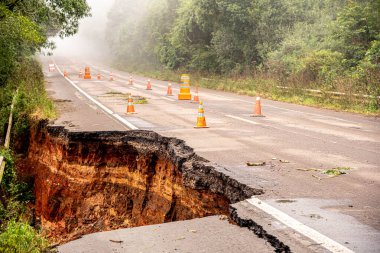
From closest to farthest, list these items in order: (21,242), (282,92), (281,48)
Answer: (21,242)
(282,92)
(281,48)

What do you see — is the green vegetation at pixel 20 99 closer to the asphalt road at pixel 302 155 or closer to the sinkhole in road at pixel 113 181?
the sinkhole in road at pixel 113 181

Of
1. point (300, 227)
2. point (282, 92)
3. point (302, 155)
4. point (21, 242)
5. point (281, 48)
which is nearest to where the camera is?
point (300, 227)

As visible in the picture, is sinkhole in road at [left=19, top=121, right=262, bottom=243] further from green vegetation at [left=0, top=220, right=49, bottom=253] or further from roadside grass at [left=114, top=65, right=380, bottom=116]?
roadside grass at [left=114, top=65, right=380, bottom=116]

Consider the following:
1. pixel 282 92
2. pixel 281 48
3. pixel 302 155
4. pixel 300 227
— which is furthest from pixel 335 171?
pixel 281 48

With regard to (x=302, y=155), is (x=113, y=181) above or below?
below

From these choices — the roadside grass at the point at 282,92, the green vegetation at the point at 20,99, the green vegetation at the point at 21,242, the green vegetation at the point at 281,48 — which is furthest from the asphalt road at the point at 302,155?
the green vegetation at the point at 281,48

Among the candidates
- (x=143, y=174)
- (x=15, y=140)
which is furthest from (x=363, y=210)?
(x=15, y=140)

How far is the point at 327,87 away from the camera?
775 inches

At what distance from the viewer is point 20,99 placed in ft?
49.5

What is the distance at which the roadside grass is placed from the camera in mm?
16812

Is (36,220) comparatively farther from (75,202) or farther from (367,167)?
(367,167)

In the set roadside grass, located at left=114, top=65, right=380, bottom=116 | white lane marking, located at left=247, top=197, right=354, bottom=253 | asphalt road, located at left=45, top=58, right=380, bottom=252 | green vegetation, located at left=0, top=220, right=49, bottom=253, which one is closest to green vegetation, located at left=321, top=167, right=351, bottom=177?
asphalt road, located at left=45, top=58, right=380, bottom=252

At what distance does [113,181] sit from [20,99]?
681cm

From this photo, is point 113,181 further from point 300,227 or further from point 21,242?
point 300,227
